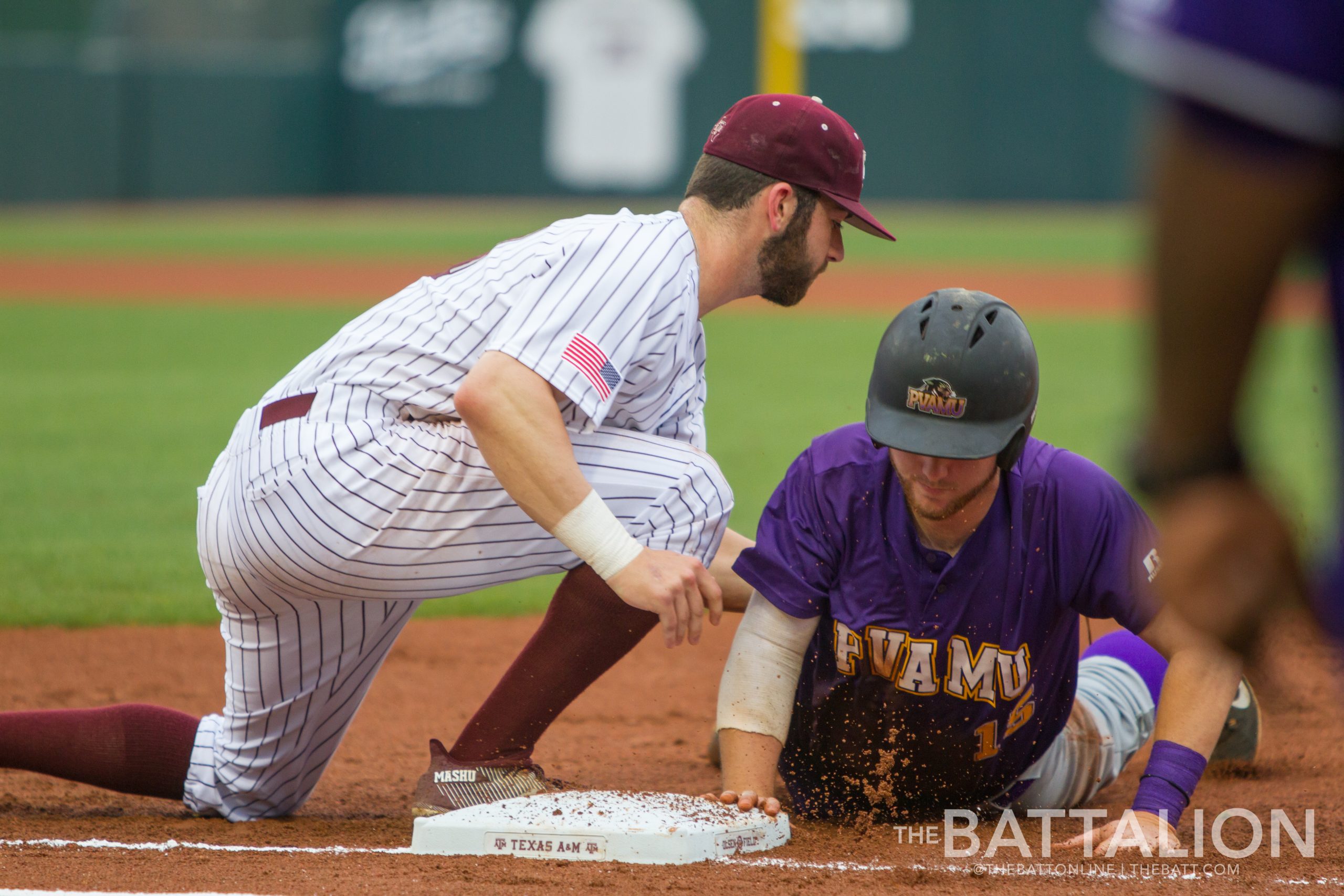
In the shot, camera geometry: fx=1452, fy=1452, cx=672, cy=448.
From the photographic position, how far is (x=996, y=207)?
79.8ft

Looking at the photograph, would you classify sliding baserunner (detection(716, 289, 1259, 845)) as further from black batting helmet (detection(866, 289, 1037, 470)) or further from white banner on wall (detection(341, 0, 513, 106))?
white banner on wall (detection(341, 0, 513, 106))

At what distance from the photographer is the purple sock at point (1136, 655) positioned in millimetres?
3248

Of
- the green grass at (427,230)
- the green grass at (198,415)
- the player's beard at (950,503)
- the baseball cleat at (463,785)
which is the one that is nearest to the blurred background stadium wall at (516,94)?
the green grass at (427,230)

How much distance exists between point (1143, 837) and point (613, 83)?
22206 millimetres

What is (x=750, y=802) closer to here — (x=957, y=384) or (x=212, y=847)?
(x=957, y=384)

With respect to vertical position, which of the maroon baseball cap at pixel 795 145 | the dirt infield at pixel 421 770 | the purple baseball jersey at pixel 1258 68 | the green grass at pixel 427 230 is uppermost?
the purple baseball jersey at pixel 1258 68

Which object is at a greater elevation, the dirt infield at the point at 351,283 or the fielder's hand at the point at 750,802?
the fielder's hand at the point at 750,802

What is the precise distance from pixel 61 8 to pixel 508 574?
25775 millimetres

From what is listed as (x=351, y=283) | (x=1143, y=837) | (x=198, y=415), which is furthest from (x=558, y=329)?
(x=351, y=283)

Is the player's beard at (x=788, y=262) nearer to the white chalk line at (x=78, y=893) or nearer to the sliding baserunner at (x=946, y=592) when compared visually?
the sliding baserunner at (x=946, y=592)

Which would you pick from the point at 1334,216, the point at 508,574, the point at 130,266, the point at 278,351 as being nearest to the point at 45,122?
the point at 130,266

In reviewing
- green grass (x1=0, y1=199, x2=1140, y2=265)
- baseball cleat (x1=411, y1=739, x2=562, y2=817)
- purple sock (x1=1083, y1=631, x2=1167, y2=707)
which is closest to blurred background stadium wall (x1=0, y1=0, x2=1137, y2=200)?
green grass (x1=0, y1=199, x2=1140, y2=265)

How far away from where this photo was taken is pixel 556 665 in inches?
107

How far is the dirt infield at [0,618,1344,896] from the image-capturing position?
2.40m
